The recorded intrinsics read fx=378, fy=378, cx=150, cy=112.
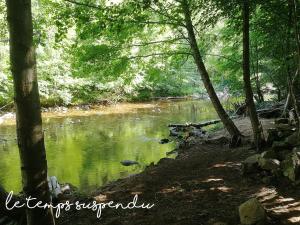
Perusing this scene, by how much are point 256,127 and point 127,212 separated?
3910 millimetres

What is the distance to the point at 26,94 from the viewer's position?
3070mm

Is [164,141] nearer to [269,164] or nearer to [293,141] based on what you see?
[293,141]

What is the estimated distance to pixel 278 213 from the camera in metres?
4.26

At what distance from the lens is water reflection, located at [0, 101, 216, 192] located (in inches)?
404

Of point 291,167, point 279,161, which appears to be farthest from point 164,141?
point 291,167

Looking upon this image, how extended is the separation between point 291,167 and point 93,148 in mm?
9489

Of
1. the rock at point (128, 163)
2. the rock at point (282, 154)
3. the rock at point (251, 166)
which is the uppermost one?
the rock at point (282, 154)

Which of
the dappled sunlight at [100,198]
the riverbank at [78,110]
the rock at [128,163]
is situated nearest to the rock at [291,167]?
the dappled sunlight at [100,198]

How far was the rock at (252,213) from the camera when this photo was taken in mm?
3969

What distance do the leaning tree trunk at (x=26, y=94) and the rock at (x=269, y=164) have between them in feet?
11.9

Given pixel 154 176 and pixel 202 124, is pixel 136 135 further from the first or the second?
pixel 154 176

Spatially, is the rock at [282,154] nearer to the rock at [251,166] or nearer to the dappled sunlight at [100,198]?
the rock at [251,166]

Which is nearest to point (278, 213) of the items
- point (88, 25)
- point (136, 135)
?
point (88, 25)

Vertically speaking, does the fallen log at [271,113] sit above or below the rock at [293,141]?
→ below
